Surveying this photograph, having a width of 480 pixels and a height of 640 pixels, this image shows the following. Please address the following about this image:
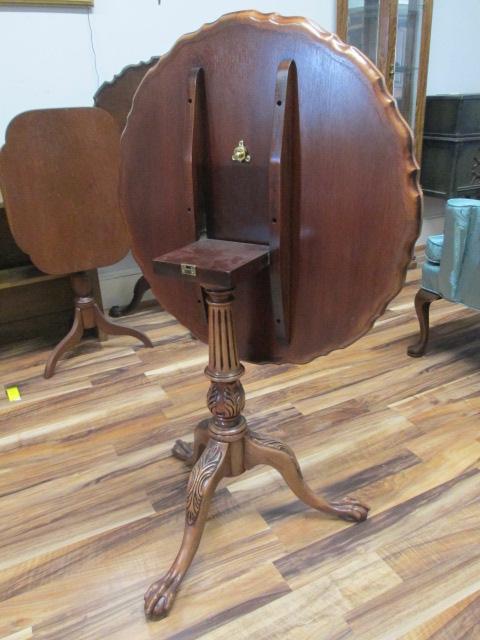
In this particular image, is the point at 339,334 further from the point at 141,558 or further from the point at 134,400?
the point at 134,400

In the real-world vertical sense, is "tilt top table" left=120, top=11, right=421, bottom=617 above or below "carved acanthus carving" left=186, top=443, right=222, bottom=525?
above

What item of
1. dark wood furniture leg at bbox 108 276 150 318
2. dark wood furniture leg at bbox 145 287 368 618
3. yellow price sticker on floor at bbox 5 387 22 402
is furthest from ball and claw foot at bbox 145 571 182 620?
dark wood furniture leg at bbox 108 276 150 318

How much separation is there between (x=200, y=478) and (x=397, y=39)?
9.18 ft

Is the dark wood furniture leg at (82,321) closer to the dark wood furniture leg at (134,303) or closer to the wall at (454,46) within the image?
the dark wood furniture leg at (134,303)

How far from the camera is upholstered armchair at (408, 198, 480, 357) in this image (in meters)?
1.89

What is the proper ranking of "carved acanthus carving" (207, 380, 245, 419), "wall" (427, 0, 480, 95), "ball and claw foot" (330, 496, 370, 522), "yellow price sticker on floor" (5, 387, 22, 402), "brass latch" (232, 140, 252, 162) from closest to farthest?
"brass latch" (232, 140, 252, 162)
"carved acanthus carving" (207, 380, 245, 419)
"ball and claw foot" (330, 496, 370, 522)
"yellow price sticker on floor" (5, 387, 22, 402)
"wall" (427, 0, 480, 95)

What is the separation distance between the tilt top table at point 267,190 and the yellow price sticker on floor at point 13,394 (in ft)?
3.64

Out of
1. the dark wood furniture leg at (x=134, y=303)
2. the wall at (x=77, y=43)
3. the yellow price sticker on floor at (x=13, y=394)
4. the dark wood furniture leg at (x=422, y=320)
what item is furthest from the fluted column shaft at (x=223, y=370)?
the wall at (x=77, y=43)

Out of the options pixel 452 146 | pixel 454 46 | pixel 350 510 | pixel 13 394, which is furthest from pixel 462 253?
pixel 454 46

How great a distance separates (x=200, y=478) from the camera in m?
1.20

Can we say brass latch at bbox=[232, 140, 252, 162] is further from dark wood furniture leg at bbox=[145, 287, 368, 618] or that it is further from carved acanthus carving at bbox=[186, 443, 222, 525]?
carved acanthus carving at bbox=[186, 443, 222, 525]

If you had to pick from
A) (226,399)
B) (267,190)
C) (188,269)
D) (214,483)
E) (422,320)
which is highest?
(267,190)

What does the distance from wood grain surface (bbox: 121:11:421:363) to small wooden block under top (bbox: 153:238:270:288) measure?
4 centimetres

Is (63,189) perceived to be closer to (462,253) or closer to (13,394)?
(13,394)
